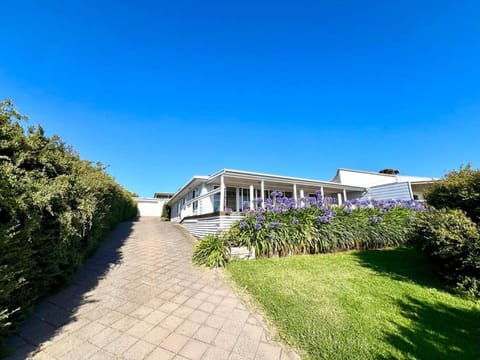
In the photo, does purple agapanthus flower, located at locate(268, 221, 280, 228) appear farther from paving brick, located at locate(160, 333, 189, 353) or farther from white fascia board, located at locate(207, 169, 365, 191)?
paving brick, located at locate(160, 333, 189, 353)

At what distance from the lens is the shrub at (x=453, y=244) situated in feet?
12.5

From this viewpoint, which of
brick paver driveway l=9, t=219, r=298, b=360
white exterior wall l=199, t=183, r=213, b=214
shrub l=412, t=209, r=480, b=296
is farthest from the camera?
white exterior wall l=199, t=183, r=213, b=214

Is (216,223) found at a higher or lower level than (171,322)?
higher

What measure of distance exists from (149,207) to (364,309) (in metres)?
30.5

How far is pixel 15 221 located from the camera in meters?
2.37

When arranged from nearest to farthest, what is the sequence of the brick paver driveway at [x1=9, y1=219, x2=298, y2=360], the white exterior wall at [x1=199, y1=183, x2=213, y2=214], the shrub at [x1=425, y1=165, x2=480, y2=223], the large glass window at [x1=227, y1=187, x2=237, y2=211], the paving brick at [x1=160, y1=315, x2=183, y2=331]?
the brick paver driveway at [x1=9, y1=219, x2=298, y2=360] → the paving brick at [x1=160, y1=315, x2=183, y2=331] → the shrub at [x1=425, y1=165, x2=480, y2=223] → the white exterior wall at [x1=199, y1=183, x2=213, y2=214] → the large glass window at [x1=227, y1=187, x2=237, y2=211]

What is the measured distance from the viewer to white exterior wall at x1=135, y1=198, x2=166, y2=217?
95.3 feet

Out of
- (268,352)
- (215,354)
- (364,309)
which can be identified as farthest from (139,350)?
(364,309)

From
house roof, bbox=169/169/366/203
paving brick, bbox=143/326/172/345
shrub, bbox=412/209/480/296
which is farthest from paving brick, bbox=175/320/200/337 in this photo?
house roof, bbox=169/169/366/203

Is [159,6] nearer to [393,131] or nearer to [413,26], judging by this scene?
[413,26]

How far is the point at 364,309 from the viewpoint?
3318 millimetres

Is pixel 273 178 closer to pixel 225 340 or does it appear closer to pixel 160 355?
pixel 225 340

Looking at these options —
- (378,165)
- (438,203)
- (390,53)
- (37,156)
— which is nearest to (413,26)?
(390,53)

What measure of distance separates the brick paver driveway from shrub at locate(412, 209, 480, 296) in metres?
3.97
